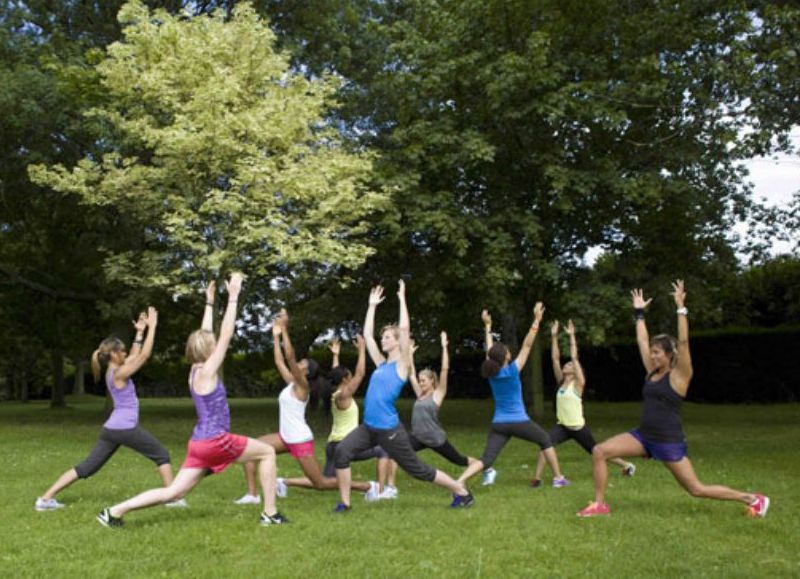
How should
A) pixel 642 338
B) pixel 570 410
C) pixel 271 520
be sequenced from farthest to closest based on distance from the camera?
pixel 570 410 → pixel 642 338 → pixel 271 520

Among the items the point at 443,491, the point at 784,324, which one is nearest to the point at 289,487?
the point at 443,491

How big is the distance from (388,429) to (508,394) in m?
2.21

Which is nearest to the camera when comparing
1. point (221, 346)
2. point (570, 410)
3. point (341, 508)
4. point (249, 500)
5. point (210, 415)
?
point (221, 346)

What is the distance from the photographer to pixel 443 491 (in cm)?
1084

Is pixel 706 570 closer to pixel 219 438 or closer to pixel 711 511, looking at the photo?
pixel 711 511

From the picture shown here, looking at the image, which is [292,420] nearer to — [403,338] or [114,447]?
[403,338]

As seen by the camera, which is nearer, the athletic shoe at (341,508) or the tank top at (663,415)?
the tank top at (663,415)

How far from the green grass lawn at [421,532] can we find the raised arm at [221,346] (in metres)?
1.37

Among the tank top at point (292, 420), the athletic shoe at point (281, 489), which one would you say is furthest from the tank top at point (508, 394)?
the athletic shoe at point (281, 489)

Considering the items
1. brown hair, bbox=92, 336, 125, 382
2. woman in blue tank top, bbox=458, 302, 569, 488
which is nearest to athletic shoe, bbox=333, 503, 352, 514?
woman in blue tank top, bbox=458, 302, 569, 488

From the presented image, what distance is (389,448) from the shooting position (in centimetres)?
889

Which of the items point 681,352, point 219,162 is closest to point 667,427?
point 681,352

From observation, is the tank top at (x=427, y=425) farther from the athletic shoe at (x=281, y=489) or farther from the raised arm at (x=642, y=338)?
the raised arm at (x=642, y=338)

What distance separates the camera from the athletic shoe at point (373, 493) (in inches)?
394
